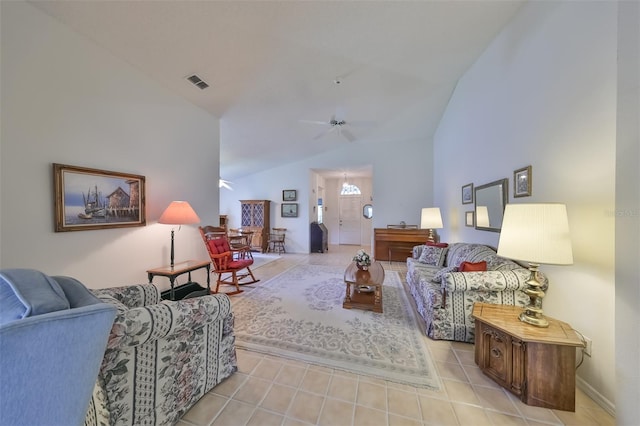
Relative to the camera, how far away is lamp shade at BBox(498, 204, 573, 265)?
4.51 feet

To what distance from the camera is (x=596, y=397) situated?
1464mm

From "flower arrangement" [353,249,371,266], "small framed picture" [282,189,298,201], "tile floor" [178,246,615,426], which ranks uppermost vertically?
"small framed picture" [282,189,298,201]

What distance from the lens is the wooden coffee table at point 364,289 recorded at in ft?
9.12

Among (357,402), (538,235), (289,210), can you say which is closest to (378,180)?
(289,210)

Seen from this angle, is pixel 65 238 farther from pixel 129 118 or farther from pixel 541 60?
pixel 541 60

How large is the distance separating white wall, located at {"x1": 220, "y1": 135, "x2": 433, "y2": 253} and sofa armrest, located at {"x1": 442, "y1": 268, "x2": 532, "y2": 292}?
170 inches

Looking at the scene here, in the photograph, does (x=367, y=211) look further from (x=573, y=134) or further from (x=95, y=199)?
(x=95, y=199)

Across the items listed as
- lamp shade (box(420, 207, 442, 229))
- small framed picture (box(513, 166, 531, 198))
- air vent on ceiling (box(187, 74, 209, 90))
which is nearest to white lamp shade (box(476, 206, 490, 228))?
small framed picture (box(513, 166, 531, 198))

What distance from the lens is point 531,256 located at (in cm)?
144

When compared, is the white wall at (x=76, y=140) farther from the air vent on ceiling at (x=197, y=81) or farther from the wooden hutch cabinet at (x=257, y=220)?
the wooden hutch cabinet at (x=257, y=220)

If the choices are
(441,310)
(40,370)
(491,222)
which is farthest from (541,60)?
(40,370)

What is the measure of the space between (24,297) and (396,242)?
571 cm

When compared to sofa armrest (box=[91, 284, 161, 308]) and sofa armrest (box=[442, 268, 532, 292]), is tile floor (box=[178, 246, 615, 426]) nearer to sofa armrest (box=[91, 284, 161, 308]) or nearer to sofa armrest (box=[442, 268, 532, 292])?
sofa armrest (box=[442, 268, 532, 292])

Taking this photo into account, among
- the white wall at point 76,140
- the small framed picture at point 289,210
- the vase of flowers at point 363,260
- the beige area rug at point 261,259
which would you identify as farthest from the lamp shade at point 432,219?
the white wall at point 76,140
